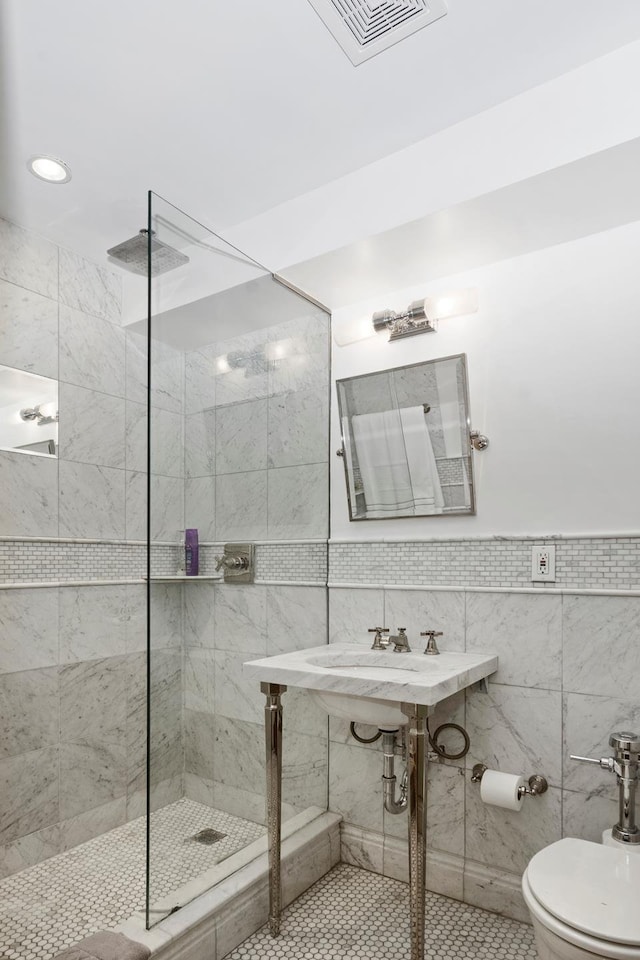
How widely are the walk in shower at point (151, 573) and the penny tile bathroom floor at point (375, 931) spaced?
25 centimetres

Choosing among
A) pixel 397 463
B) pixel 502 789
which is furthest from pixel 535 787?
pixel 397 463

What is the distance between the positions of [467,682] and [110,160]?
2.05m

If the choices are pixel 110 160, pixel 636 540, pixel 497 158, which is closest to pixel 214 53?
pixel 110 160

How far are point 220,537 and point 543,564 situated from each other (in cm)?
105

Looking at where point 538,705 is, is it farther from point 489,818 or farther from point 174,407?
point 174,407

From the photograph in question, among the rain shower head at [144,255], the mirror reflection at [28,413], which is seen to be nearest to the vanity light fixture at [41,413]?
the mirror reflection at [28,413]

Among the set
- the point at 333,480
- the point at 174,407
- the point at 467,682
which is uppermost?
the point at 174,407

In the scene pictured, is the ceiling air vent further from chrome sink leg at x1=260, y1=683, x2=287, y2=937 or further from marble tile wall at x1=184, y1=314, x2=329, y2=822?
chrome sink leg at x1=260, y1=683, x2=287, y2=937

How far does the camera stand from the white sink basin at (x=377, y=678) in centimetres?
165

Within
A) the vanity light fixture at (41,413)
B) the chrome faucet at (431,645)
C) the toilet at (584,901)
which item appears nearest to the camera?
the toilet at (584,901)

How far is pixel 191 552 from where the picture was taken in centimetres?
180

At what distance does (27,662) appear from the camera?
7.49ft

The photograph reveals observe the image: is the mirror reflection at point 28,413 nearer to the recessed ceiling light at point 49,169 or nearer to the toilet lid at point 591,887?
the recessed ceiling light at point 49,169

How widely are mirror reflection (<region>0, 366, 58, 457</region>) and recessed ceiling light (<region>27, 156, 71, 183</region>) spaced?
70cm
